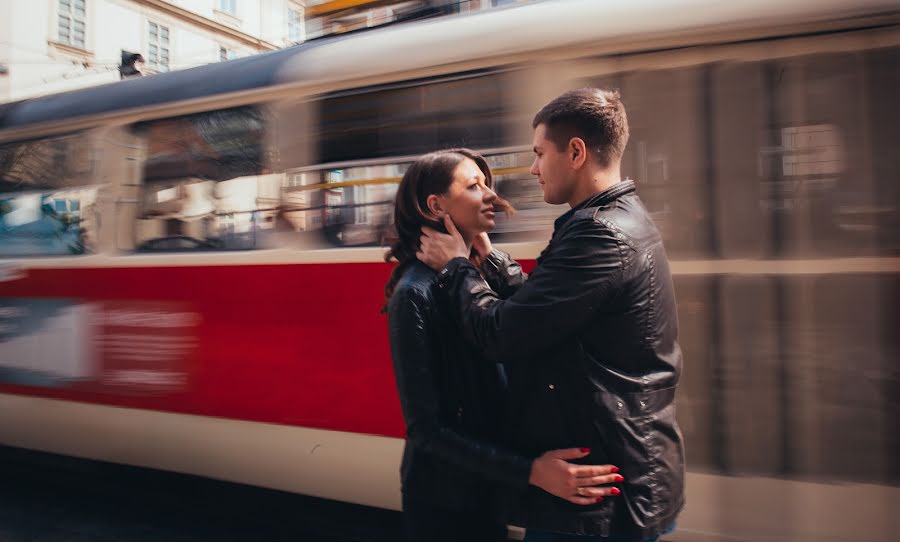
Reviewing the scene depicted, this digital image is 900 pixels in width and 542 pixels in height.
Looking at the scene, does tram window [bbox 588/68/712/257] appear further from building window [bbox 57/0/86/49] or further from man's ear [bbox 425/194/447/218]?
building window [bbox 57/0/86/49]

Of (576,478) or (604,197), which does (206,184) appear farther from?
(576,478)

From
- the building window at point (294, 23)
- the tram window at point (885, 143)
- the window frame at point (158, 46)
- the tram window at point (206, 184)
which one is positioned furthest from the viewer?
the building window at point (294, 23)

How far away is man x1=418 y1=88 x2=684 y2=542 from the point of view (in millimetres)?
1441

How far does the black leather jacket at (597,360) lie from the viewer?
1.44 m

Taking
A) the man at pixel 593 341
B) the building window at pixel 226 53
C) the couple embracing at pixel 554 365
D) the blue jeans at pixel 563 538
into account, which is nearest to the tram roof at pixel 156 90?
the couple embracing at pixel 554 365

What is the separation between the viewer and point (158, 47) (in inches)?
846

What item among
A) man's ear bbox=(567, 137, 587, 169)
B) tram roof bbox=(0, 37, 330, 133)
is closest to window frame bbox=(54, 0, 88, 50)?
tram roof bbox=(0, 37, 330, 133)

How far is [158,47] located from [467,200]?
22561 millimetres

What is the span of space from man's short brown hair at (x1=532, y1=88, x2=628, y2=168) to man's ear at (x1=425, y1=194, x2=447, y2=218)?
310mm

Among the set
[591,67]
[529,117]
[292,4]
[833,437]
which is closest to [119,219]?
[529,117]

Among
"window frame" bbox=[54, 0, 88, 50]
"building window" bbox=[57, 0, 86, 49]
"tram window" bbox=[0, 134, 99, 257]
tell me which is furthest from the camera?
"building window" bbox=[57, 0, 86, 49]

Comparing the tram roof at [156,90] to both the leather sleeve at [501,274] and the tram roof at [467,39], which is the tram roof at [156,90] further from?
the leather sleeve at [501,274]

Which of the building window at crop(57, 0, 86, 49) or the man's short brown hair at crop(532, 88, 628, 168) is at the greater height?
the building window at crop(57, 0, 86, 49)

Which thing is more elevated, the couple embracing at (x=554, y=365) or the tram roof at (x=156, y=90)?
the tram roof at (x=156, y=90)
